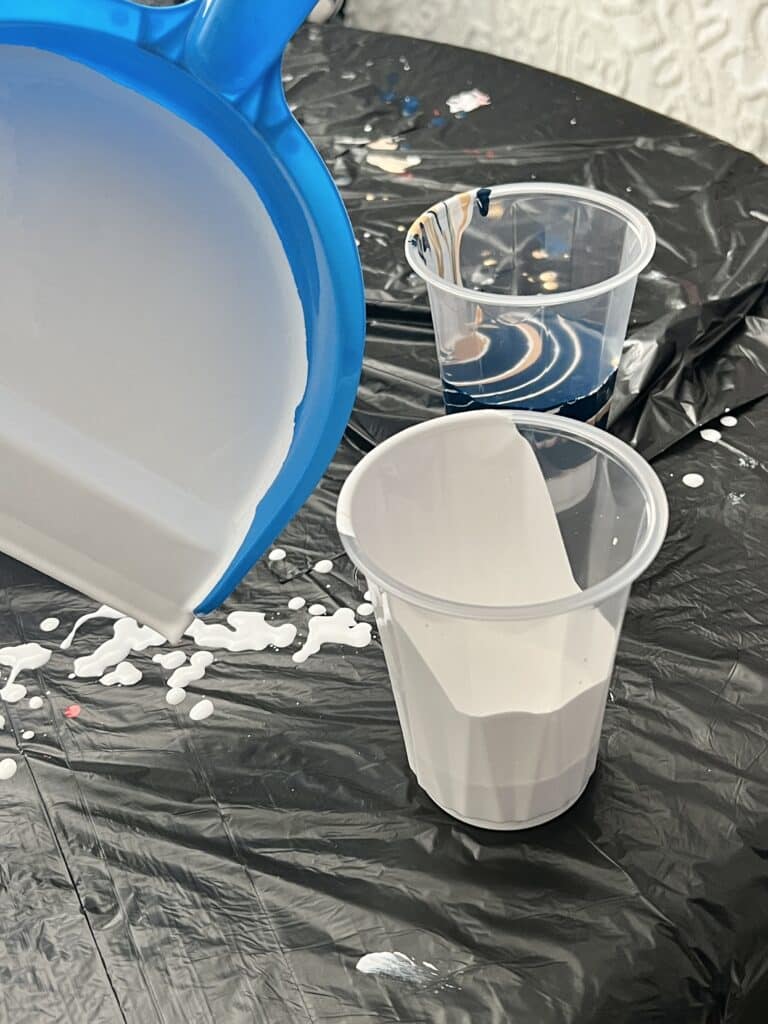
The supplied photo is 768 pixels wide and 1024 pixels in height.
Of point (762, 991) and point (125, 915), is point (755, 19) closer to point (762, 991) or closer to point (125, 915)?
point (762, 991)

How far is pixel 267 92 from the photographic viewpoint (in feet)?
1.74

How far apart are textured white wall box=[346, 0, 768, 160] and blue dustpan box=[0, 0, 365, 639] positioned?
1212 mm

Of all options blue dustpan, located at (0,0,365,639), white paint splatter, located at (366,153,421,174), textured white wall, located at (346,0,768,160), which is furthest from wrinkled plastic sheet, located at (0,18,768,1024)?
textured white wall, located at (346,0,768,160)

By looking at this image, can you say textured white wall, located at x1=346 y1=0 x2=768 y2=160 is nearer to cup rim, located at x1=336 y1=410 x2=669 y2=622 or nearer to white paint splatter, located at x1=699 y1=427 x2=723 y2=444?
white paint splatter, located at x1=699 y1=427 x2=723 y2=444

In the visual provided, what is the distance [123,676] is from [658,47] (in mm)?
1421

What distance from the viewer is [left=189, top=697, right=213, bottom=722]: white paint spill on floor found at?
720mm

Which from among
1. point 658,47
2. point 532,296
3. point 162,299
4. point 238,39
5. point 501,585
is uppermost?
point 238,39

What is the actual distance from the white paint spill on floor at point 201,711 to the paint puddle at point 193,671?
2 cm

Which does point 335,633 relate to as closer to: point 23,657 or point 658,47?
point 23,657

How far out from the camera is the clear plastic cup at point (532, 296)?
81cm

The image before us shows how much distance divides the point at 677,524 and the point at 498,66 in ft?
3.18

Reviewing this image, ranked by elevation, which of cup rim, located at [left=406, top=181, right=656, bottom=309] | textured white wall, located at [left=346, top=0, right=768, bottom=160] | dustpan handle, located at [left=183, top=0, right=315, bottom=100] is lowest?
textured white wall, located at [left=346, top=0, right=768, bottom=160]

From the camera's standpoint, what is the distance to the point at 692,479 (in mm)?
880

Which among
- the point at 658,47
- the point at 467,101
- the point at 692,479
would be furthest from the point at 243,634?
the point at 658,47
